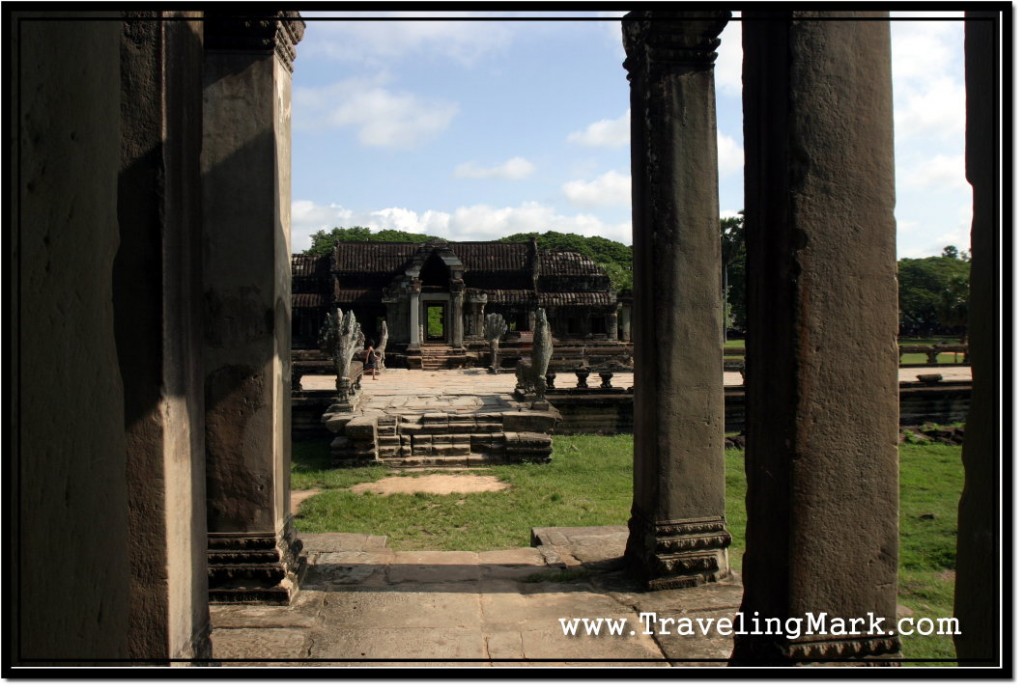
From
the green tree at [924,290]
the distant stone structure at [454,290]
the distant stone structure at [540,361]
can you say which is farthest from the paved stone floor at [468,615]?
the green tree at [924,290]

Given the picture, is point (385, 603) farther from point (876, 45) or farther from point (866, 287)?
point (876, 45)

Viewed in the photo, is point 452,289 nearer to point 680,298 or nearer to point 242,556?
point 680,298

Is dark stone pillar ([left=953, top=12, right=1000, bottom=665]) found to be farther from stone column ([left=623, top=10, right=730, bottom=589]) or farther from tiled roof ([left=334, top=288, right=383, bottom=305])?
tiled roof ([left=334, top=288, right=383, bottom=305])

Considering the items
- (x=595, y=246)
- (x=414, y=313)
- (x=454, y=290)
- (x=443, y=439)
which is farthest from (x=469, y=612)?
(x=595, y=246)

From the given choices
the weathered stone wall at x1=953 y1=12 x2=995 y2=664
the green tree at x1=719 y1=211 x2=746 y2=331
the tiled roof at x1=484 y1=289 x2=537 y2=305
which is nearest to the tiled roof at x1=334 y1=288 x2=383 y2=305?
the tiled roof at x1=484 y1=289 x2=537 y2=305

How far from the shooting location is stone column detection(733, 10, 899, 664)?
8.05ft

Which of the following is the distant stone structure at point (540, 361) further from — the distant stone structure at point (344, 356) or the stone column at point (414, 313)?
the stone column at point (414, 313)

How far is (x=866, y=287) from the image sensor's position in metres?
2.50

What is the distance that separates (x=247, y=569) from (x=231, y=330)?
4.21 ft

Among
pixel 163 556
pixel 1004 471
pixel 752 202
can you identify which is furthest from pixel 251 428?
pixel 1004 471

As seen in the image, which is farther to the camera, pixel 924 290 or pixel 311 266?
pixel 924 290

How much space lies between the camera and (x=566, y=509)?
7668mm

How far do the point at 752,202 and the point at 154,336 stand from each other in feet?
6.96

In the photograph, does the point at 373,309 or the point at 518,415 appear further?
the point at 373,309
